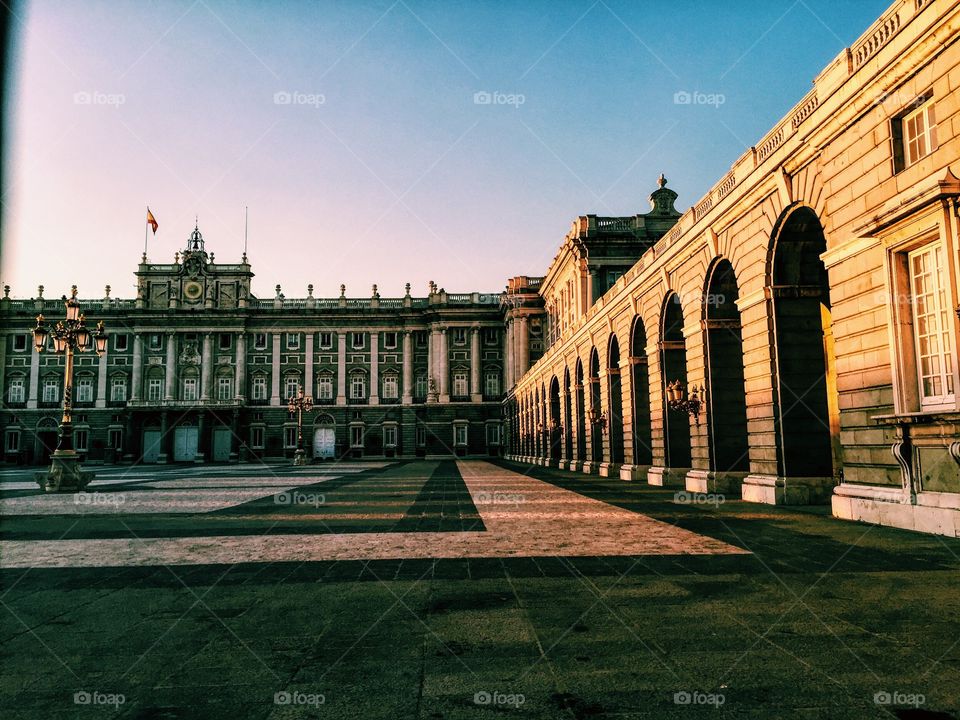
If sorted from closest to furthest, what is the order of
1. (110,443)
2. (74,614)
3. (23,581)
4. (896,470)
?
(74,614) < (23,581) < (896,470) < (110,443)

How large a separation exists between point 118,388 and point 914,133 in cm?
7592

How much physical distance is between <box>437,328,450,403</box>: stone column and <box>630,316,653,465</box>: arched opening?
157 feet

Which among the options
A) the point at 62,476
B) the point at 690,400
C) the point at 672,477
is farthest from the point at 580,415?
the point at 62,476

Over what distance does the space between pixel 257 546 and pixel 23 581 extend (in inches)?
114

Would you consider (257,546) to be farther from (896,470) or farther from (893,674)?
(896,470)

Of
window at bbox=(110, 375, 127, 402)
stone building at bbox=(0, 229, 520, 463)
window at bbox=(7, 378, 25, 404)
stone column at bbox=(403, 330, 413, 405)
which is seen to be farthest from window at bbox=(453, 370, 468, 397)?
window at bbox=(7, 378, 25, 404)

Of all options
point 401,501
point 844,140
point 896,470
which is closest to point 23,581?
point 401,501

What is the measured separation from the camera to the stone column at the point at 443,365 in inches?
2854

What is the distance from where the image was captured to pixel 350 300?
75.7 m

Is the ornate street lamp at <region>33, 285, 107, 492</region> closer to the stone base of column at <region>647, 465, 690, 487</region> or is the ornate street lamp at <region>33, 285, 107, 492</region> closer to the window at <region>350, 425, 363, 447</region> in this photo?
the stone base of column at <region>647, 465, 690, 487</region>

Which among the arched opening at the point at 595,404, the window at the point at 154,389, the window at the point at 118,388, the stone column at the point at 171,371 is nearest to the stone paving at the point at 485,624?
the arched opening at the point at 595,404

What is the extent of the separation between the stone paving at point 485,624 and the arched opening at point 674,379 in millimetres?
11412

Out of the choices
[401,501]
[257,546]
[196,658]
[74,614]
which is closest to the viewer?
[196,658]

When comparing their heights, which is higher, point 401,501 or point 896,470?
point 896,470
